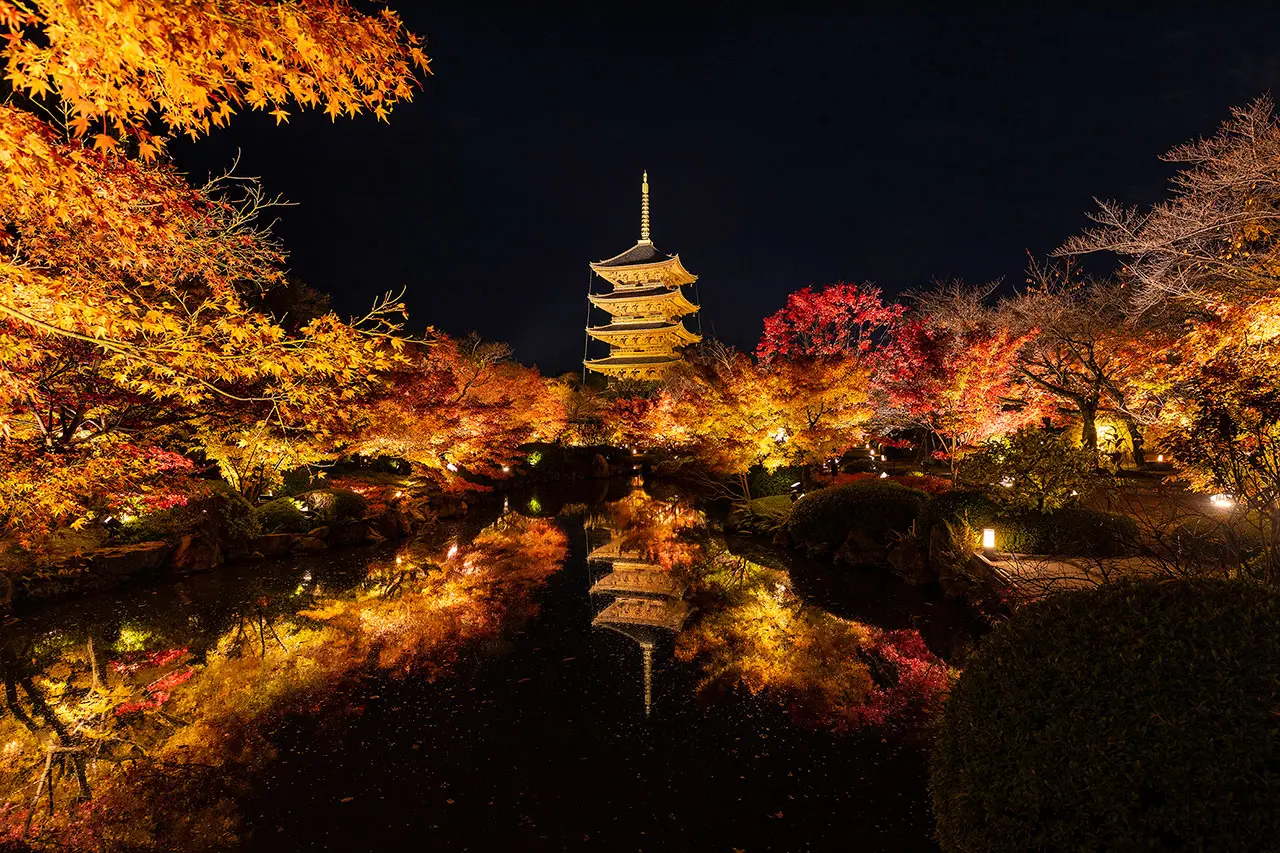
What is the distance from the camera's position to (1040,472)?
895 cm

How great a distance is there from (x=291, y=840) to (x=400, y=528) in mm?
11475

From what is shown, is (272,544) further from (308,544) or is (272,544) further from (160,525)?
(160,525)

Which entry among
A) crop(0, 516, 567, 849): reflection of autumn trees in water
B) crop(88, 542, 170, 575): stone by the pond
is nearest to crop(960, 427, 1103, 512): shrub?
crop(0, 516, 567, 849): reflection of autumn trees in water

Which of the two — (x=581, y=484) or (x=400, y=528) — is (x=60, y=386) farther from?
(x=581, y=484)

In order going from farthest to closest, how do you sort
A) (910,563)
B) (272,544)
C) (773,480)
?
(773,480)
(272,544)
(910,563)

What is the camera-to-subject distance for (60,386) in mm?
6492

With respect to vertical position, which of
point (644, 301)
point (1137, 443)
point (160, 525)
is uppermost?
point (644, 301)

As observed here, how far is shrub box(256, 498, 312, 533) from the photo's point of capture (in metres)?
12.6

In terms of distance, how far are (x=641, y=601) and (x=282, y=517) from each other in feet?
30.6

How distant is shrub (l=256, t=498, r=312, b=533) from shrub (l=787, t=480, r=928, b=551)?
11.9m

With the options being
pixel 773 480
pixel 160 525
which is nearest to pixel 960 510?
pixel 773 480

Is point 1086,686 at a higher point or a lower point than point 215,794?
higher

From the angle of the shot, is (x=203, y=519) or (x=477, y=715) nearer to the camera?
(x=477, y=715)

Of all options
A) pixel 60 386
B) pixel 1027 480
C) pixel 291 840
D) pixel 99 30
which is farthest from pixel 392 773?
pixel 1027 480
